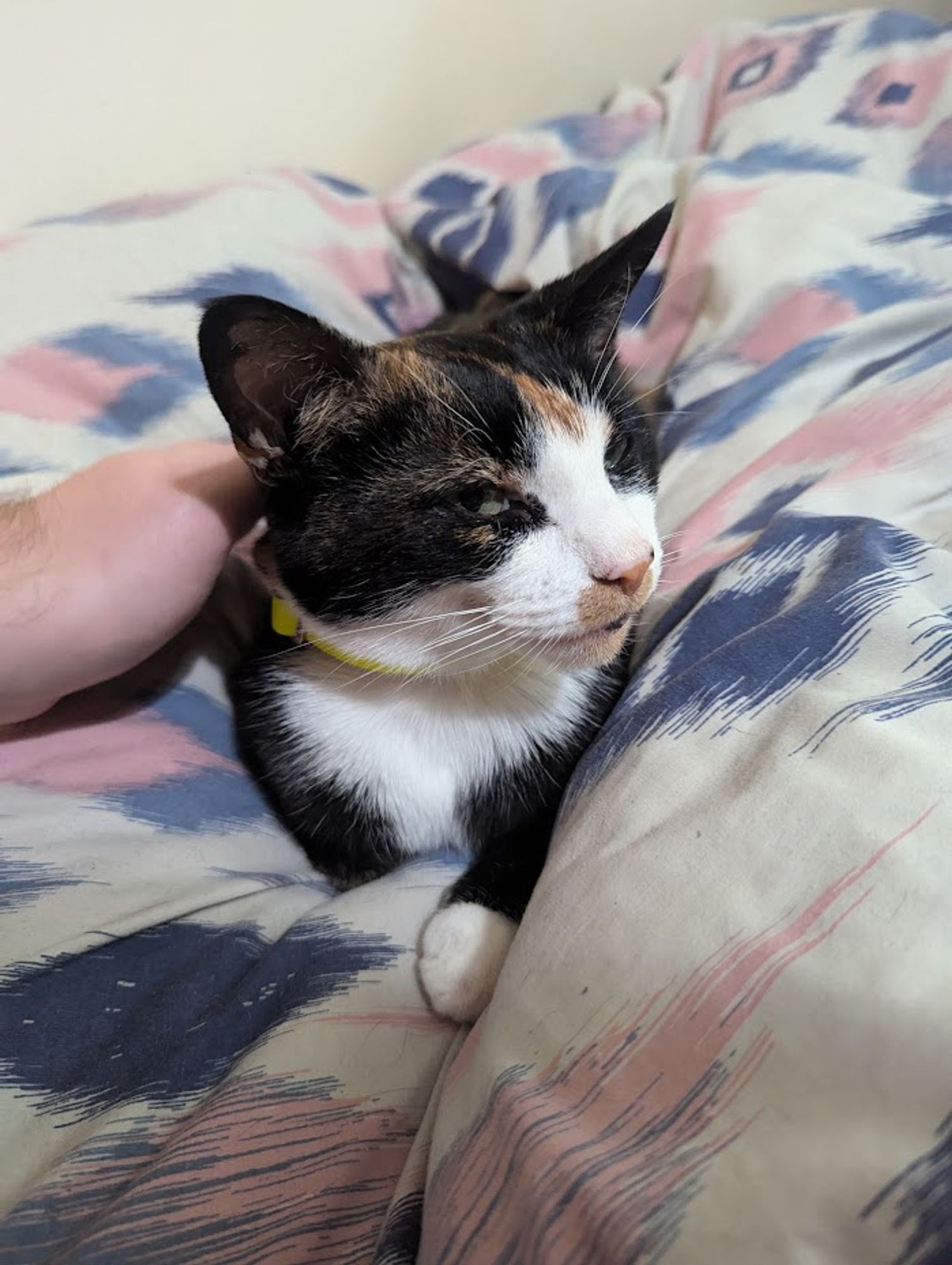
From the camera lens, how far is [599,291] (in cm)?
80

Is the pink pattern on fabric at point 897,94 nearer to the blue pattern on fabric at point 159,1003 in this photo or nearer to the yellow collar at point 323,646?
the yellow collar at point 323,646

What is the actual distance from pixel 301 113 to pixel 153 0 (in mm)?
261

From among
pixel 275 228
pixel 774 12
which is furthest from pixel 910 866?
pixel 774 12

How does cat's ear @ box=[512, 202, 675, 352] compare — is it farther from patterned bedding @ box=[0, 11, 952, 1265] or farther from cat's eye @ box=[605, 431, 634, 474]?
patterned bedding @ box=[0, 11, 952, 1265]

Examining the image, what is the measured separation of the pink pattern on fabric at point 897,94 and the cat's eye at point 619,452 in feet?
2.87

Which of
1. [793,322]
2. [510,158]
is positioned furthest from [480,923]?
[510,158]

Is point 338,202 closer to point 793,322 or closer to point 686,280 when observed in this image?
point 686,280

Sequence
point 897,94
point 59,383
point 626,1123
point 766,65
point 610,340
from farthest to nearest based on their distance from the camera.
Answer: point 766,65 < point 897,94 < point 59,383 < point 610,340 < point 626,1123

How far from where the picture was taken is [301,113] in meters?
1.40

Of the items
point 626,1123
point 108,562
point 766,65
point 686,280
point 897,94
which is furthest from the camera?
point 766,65

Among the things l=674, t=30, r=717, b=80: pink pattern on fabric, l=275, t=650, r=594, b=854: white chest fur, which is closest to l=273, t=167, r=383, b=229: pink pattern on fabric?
l=674, t=30, r=717, b=80: pink pattern on fabric

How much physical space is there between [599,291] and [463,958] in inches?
23.1

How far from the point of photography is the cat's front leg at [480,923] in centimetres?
69

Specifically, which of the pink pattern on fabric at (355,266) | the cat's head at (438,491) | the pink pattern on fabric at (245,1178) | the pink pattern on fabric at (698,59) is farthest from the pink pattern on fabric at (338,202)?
the pink pattern on fabric at (245,1178)
